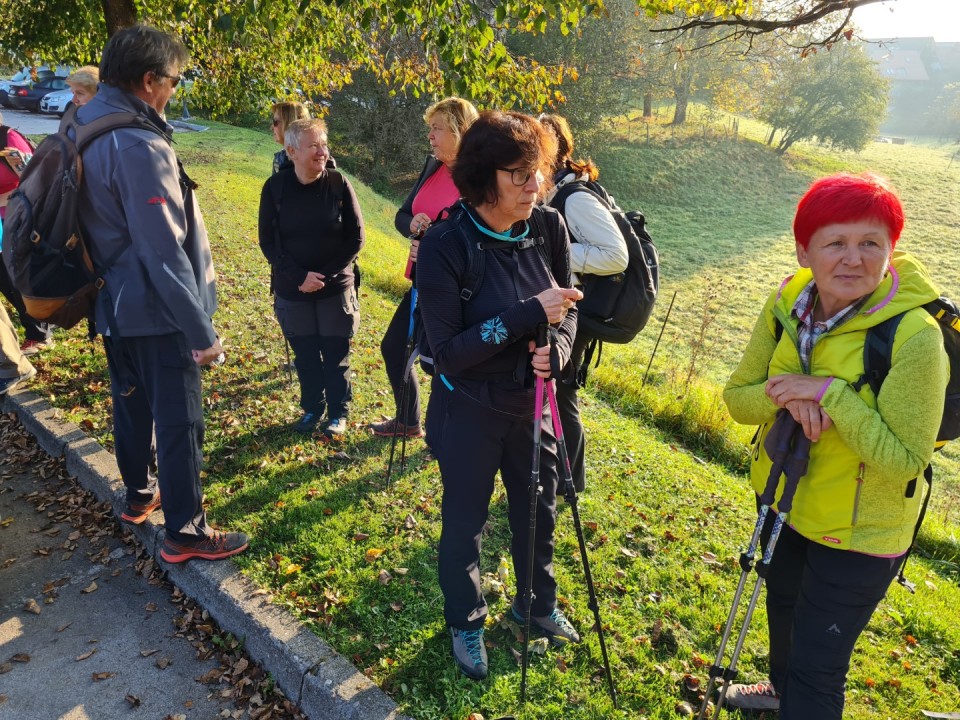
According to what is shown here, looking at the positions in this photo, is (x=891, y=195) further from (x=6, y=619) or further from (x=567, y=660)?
(x=6, y=619)

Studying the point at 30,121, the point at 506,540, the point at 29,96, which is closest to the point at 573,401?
the point at 506,540

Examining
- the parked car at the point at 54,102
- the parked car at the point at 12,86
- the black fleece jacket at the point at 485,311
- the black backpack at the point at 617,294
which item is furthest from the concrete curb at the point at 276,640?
the parked car at the point at 12,86

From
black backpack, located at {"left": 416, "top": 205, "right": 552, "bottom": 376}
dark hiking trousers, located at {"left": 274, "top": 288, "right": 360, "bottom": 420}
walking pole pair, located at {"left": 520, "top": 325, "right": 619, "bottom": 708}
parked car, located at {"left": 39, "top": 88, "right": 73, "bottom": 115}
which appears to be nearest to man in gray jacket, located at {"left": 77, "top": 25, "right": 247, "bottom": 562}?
black backpack, located at {"left": 416, "top": 205, "right": 552, "bottom": 376}

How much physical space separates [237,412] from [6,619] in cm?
233

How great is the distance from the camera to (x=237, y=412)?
18.3ft

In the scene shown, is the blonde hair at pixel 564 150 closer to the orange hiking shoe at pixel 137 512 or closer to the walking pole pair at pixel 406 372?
the walking pole pair at pixel 406 372

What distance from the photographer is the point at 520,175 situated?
8.75 feet

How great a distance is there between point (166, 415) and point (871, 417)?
10.4 ft

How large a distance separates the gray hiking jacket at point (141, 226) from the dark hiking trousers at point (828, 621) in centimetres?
288

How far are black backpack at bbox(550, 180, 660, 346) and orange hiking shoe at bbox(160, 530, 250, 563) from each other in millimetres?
2428

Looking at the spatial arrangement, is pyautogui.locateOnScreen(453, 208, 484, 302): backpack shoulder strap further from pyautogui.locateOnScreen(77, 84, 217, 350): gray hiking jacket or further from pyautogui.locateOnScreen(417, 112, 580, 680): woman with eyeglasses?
pyautogui.locateOnScreen(77, 84, 217, 350): gray hiking jacket

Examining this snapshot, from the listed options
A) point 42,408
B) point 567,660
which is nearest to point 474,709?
point 567,660

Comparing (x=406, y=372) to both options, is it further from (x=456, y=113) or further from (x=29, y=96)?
(x=29, y=96)

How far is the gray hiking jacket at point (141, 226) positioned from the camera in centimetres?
299
